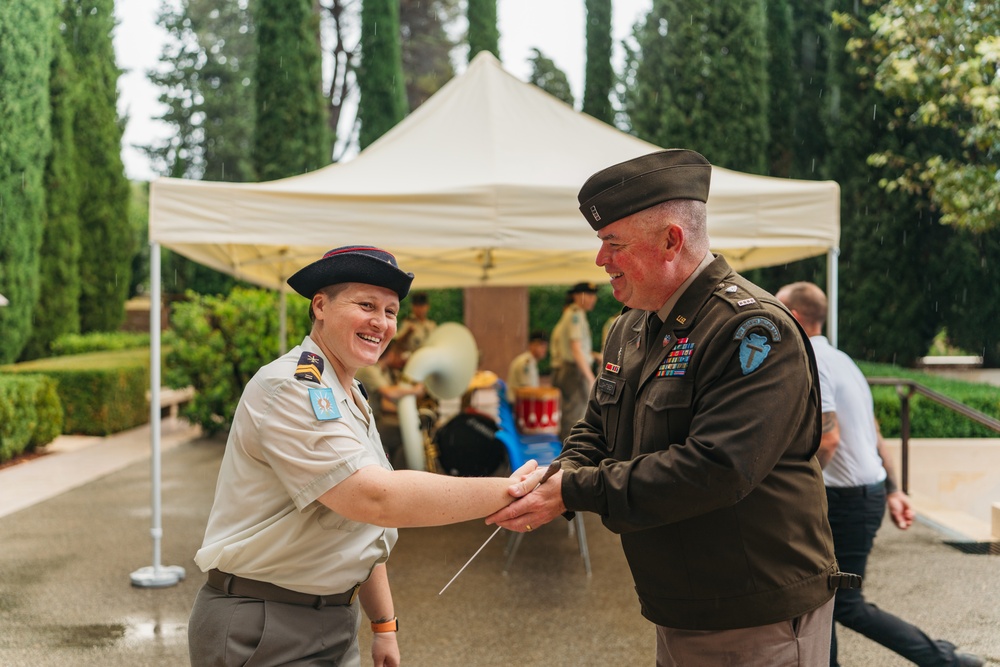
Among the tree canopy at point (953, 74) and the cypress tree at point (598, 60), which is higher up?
the cypress tree at point (598, 60)

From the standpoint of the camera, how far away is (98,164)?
728 inches

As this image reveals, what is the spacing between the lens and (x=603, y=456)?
92.6 inches

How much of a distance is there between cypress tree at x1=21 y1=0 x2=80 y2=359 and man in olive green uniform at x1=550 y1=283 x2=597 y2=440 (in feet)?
38.7

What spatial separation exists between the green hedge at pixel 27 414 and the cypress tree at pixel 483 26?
16.1m

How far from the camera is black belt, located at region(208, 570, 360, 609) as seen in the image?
6.75 ft

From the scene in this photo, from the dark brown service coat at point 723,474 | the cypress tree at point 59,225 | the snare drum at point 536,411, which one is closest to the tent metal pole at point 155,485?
the snare drum at point 536,411

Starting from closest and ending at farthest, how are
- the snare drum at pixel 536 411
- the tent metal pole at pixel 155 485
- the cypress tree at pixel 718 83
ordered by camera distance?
the tent metal pole at pixel 155 485, the snare drum at pixel 536 411, the cypress tree at pixel 718 83

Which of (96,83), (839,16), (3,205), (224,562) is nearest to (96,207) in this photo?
(96,83)

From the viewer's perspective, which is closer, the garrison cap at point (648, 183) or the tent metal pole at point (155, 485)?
the garrison cap at point (648, 183)

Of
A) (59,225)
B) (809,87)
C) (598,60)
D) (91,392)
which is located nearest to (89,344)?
(59,225)

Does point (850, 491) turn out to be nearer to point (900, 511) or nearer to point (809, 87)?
point (900, 511)

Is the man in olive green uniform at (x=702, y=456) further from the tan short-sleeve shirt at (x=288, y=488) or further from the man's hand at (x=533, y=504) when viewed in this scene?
the tan short-sleeve shirt at (x=288, y=488)

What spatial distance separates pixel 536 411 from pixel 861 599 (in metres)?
4.00

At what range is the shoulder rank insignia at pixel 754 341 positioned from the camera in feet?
6.07
